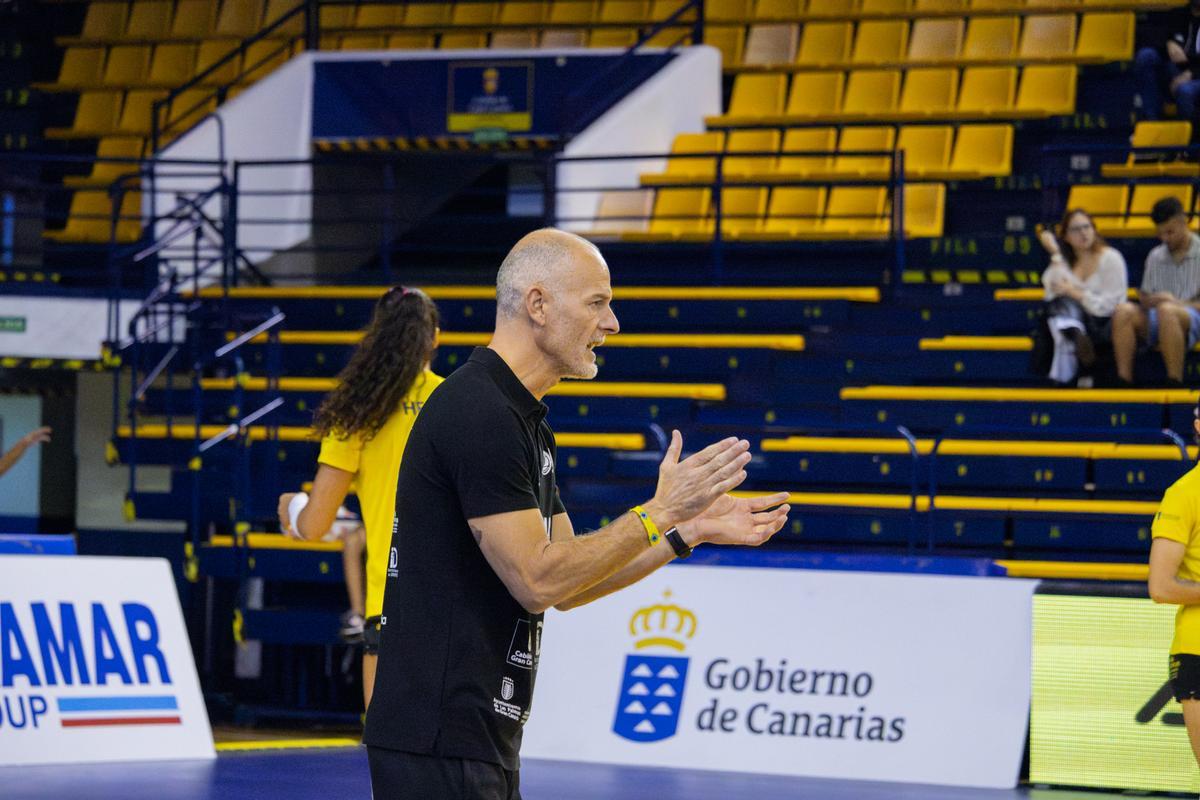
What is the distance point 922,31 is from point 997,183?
7.20ft

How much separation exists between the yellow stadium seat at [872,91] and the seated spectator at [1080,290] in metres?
3.50

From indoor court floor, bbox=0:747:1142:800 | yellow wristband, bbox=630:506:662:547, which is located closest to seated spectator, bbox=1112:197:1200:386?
indoor court floor, bbox=0:747:1142:800

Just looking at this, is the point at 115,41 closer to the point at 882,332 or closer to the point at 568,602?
the point at 882,332

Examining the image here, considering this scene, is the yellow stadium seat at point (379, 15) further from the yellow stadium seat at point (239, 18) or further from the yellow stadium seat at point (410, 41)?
the yellow stadium seat at point (239, 18)

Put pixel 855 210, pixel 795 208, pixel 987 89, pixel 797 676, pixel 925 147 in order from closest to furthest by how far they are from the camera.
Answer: pixel 797 676 → pixel 855 210 → pixel 925 147 → pixel 795 208 → pixel 987 89

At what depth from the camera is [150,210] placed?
14.4 metres

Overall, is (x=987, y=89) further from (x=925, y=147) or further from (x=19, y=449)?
(x=19, y=449)

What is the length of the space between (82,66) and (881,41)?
25.8ft

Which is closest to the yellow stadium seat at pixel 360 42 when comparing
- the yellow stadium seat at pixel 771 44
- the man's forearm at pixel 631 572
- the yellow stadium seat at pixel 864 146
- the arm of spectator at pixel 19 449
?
the yellow stadium seat at pixel 771 44

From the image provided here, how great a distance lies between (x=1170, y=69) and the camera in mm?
13367

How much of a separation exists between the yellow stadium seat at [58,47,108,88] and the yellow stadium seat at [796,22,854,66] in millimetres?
6924

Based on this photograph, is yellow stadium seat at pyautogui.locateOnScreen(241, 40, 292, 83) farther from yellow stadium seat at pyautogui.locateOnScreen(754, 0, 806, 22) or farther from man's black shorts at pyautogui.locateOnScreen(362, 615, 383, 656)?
man's black shorts at pyautogui.locateOnScreen(362, 615, 383, 656)

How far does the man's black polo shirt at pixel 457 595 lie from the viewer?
10.7ft

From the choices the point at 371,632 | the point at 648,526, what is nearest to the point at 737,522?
the point at 648,526
